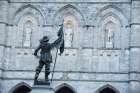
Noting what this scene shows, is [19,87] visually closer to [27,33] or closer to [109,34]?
[27,33]

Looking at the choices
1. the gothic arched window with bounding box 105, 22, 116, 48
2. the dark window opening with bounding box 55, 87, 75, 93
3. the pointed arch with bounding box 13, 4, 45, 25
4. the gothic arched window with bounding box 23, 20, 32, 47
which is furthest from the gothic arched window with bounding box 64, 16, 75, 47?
the dark window opening with bounding box 55, 87, 75, 93

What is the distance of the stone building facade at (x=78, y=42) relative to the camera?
112ft

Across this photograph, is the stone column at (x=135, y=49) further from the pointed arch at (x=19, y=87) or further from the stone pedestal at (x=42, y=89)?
the stone pedestal at (x=42, y=89)

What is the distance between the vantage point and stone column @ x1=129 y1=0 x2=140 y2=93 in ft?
109

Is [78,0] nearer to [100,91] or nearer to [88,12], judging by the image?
[88,12]

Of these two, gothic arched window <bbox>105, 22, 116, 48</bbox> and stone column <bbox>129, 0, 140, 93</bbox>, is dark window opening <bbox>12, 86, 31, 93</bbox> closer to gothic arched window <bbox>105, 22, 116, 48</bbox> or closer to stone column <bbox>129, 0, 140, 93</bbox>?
gothic arched window <bbox>105, 22, 116, 48</bbox>

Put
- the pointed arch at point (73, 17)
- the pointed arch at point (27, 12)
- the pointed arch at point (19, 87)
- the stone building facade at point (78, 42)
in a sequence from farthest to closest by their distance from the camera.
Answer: the pointed arch at point (27, 12)
the pointed arch at point (73, 17)
the pointed arch at point (19, 87)
the stone building facade at point (78, 42)

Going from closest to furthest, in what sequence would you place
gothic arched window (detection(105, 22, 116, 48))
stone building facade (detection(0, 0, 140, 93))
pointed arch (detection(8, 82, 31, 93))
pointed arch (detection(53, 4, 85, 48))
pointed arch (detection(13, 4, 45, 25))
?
stone building facade (detection(0, 0, 140, 93))
pointed arch (detection(8, 82, 31, 93))
gothic arched window (detection(105, 22, 116, 48))
pointed arch (detection(53, 4, 85, 48))
pointed arch (detection(13, 4, 45, 25))

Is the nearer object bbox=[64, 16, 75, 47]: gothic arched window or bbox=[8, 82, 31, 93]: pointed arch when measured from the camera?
bbox=[8, 82, 31, 93]: pointed arch

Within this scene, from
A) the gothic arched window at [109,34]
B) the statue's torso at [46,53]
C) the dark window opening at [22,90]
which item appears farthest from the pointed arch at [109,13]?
the statue's torso at [46,53]

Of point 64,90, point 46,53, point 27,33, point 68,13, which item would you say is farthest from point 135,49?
point 46,53

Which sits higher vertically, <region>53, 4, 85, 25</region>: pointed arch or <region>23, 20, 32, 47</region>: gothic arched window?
<region>53, 4, 85, 25</region>: pointed arch

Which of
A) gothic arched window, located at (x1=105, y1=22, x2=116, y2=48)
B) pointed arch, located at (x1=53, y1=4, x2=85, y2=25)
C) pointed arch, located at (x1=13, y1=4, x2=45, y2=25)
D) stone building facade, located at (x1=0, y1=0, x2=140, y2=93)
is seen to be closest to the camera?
stone building facade, located at (x1=0, y1=0, x2=140, y2=93)

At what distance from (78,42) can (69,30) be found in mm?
1154
